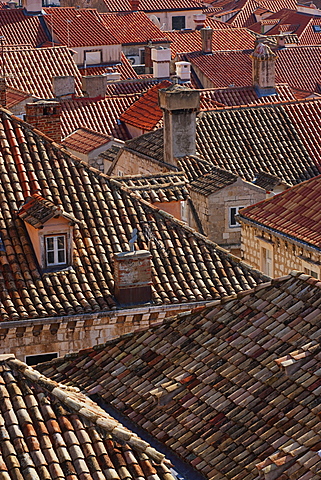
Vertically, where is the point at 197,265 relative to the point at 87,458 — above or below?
below

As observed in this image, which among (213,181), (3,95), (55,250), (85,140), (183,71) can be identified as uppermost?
(3,95)

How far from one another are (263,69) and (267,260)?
18232 millimetres

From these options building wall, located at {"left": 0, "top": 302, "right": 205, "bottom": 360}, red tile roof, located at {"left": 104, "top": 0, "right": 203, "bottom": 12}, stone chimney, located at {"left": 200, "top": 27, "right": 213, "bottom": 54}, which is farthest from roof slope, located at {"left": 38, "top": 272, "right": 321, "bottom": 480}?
red tile roof, located at {"left": 104, "top": 0, "right": 203, "bottom": 12}

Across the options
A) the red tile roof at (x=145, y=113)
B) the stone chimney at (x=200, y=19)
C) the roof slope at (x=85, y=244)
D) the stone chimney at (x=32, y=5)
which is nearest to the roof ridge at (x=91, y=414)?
the roof slope at (x=85, y=244)

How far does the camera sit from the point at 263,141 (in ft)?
132

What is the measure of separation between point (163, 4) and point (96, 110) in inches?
2130

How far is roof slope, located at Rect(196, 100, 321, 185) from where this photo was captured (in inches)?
1544

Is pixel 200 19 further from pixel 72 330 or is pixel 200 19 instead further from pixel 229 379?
pixel 229 379

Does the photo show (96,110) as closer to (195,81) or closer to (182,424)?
(195,81)

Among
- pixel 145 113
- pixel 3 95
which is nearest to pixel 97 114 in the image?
pixel 145 113

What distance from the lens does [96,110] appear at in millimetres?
47938

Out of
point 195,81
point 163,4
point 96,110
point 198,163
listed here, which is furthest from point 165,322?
point 163,4

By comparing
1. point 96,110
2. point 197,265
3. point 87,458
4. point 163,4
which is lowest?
point 163,4

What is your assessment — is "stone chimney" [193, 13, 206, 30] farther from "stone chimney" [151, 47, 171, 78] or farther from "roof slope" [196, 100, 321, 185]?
"roof slope" [196, 100, 321, 185]
